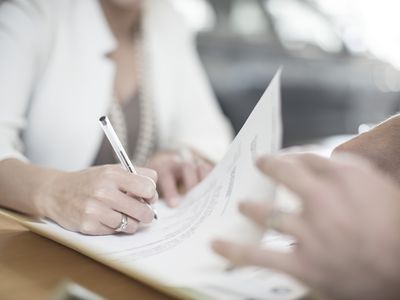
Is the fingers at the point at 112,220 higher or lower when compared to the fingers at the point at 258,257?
higher

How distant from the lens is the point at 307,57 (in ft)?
9.12

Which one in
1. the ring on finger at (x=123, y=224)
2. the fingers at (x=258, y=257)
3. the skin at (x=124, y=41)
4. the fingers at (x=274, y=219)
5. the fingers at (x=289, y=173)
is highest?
the skin at (x=124, y=41)

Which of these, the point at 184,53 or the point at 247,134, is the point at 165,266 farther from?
the point at 184,53

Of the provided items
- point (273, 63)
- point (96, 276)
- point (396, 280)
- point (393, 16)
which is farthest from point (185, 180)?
point (393, 16)

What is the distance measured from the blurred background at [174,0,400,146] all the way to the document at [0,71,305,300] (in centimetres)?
186

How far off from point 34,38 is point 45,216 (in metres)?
0.47

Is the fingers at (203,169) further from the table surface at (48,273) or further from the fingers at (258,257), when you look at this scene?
the fingers at (258,257)

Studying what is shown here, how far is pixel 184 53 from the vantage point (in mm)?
1231

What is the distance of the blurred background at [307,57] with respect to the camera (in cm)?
245

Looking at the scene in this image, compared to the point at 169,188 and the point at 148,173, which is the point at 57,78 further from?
the point at 148,173

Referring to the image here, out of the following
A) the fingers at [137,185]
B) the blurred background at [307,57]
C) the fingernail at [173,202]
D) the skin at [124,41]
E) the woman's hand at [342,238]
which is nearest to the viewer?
the woman's hand at [342,238]

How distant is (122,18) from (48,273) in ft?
2.57

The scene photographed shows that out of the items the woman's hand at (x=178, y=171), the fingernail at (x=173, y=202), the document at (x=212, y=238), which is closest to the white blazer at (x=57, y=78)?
the woman's hand at (x=178, y=171)

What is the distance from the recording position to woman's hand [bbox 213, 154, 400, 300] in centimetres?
31
